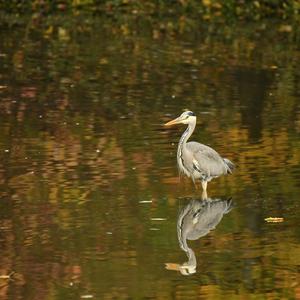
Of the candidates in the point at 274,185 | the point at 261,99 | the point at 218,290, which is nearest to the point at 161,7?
the point at 261,99

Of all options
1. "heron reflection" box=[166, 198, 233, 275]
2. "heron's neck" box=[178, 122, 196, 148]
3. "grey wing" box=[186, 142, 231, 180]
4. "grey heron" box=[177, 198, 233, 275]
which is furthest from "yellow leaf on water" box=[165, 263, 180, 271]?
"heron's neck" box=[178, 122, 196, 148]

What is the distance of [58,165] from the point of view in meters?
16.4

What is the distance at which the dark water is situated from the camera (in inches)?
456

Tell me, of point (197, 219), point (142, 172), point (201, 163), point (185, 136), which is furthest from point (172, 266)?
point (142, 172)

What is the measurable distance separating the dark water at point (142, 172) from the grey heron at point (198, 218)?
21 millimetres

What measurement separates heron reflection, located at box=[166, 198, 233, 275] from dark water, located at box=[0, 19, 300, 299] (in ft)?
0.07

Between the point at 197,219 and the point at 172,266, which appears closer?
the point at 172,266

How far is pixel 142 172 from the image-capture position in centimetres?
1584

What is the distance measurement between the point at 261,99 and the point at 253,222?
8.22 metres

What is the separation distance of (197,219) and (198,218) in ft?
0.14

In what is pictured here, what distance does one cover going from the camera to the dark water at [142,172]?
1159cm

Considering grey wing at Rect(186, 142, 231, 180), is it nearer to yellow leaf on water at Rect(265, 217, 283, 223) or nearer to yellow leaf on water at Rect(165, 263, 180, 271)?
yellow leaf on water at Rect(265, 217, 283, 223)

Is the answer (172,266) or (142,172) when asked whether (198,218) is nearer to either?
(172,266)

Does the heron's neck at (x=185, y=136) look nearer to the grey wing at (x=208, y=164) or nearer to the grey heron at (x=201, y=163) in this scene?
the grey heron at (x=201, y=163)
